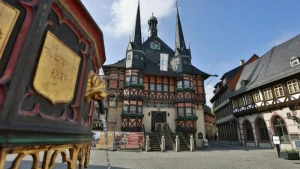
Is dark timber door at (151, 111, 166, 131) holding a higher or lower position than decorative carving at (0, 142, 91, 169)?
higher

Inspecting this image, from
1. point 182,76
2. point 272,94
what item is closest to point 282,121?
point 272,94

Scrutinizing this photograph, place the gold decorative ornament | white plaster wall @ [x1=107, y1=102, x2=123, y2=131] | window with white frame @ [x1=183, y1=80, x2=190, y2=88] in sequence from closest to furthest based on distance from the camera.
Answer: the gold decorative ornament < white plaster wall @ [x1=107, y1=102, x2=123, y2=131] < window with white frame @ [x1=183, y1=80, x2=190, y2=88]

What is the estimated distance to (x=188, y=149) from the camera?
16.3 m

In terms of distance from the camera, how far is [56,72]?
1.65m

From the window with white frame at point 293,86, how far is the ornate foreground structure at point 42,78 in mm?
19028

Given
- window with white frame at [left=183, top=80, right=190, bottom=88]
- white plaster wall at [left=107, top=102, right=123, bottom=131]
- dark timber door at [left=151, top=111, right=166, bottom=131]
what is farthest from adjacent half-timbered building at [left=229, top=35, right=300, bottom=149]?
white plaster wall at [left=107, top=102, right=123, bottom=131]

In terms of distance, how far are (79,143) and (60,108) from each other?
1.86 ft

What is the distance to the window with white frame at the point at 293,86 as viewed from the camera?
14789 millimetres

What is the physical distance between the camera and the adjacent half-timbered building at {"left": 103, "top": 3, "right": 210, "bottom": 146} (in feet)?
64.5

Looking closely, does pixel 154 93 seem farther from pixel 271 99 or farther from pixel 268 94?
pixel 271 99

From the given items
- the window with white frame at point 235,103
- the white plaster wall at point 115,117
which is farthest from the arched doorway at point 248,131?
the white plaster wall at point 115,117

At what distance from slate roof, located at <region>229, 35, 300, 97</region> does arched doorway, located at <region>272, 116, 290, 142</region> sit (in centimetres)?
395

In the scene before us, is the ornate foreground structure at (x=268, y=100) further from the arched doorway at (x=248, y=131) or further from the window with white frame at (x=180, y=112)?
the window with white frame at (x=180, y=112)

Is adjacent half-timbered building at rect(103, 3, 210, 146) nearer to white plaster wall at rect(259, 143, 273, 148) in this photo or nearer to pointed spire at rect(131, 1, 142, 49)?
pointed spire at rect(131, 1, 142, 49)
